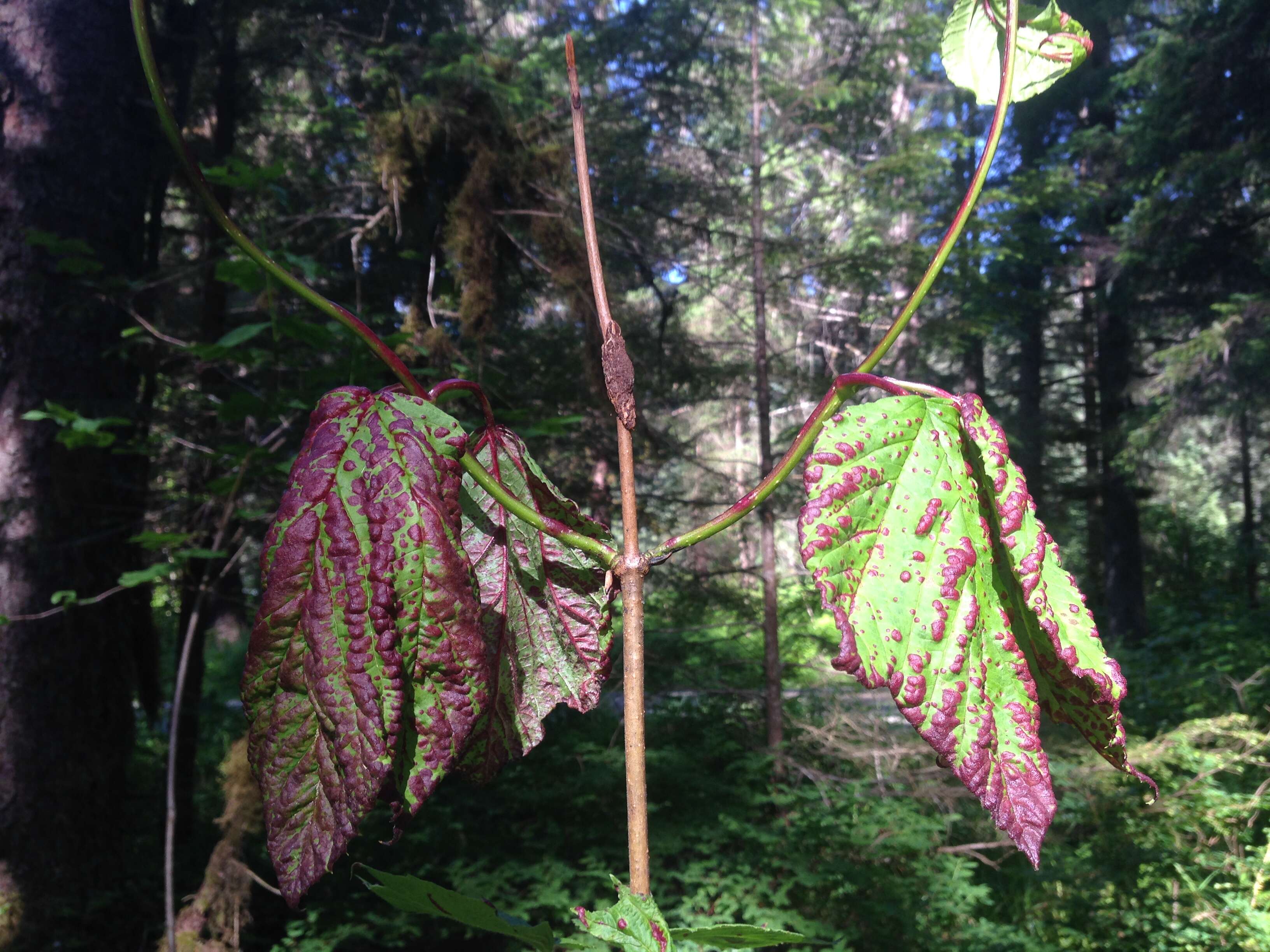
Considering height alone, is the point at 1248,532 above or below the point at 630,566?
above

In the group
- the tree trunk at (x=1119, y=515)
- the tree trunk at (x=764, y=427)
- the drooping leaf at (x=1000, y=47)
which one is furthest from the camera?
the tree trunk at (x=1119, y=515)

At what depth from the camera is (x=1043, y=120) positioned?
11.3m

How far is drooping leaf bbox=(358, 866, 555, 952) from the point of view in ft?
1.17

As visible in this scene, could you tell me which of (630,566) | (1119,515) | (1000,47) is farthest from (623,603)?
(1119,515)

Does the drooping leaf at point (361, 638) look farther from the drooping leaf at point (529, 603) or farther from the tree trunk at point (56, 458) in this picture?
the tree trunk at point (56, 458)

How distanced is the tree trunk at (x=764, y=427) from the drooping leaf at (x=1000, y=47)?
14.3 feet

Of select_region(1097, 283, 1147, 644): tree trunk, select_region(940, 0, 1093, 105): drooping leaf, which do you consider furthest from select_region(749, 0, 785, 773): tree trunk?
select_region(1097, 283, 1147, 644): tree trunk

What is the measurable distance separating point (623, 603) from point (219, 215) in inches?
11.5

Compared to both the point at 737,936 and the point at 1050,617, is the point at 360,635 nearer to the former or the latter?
the point at 737,936

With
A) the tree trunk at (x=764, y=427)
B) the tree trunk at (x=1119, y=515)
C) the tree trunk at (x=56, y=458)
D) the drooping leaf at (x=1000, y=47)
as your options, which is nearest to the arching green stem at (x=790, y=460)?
the drooping leaf at (x=1000, y=47)

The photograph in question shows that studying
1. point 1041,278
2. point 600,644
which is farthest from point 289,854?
point 1041,278

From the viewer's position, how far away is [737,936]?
34cm

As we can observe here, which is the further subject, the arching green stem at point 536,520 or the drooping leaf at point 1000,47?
the drooping leaf at point 1000,47

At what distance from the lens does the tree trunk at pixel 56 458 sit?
9.46ft
